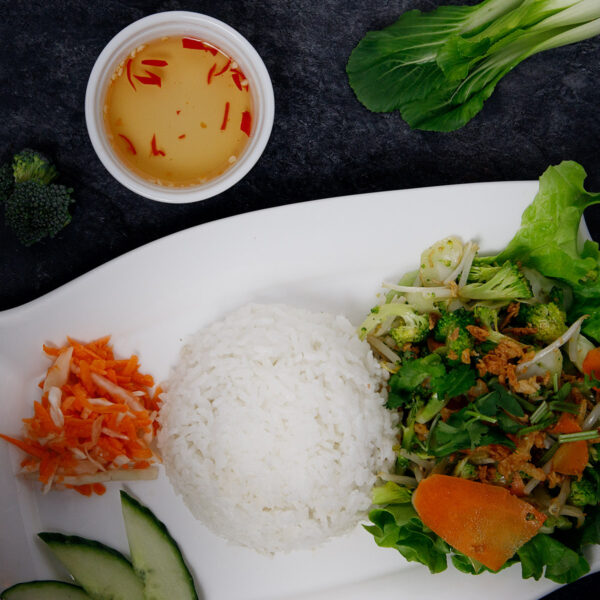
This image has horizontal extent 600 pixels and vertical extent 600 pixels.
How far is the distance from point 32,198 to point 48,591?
1459mm

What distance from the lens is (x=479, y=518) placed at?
2041 millimetres

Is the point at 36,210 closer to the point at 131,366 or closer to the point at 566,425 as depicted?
the point at 131,366

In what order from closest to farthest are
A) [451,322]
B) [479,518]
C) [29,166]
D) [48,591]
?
[479,518] → [451,322] → [48,591] → [29,166]

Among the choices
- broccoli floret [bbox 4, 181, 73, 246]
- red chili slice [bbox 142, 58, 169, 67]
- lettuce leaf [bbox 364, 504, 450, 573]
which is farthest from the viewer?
broccoli floret [bbox 4, 181, 73, 246]

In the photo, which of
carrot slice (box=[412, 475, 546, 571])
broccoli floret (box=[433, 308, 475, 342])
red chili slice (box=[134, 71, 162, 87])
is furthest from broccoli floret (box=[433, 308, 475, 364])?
red chili slice (box=[134, 71, 162, 87])

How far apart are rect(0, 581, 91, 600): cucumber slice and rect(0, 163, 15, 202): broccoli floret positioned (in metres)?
1.46

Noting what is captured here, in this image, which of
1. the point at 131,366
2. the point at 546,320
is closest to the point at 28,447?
the point at 131,366

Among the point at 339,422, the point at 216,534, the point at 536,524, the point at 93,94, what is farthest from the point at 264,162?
the point at 536,524

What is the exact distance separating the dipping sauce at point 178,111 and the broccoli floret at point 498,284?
988 mm

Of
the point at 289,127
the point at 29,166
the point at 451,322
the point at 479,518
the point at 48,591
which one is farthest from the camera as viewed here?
the point at 289,127

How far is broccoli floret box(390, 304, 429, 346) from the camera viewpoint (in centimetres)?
219

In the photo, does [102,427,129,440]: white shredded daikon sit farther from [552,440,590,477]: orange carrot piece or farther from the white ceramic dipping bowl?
[552,440,590,477]: orange carrot piece

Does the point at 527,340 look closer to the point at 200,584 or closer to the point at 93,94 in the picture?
the point at 200,584

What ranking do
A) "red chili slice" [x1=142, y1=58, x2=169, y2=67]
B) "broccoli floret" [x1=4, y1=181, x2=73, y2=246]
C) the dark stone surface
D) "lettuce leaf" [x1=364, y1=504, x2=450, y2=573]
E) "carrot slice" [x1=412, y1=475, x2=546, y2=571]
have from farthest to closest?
the dark stone surface < "broccoli floret" [x1=4, y1=181, x2=73, y2=246] < "red chili slice" [x1=142, y1=58, x2=169, y2=67] < "lettuce leaf" [x1=364, y1=504, x2=450, y2=573] < "carrot slice" [x1=412, y1=475, x2=546, y2=571]
